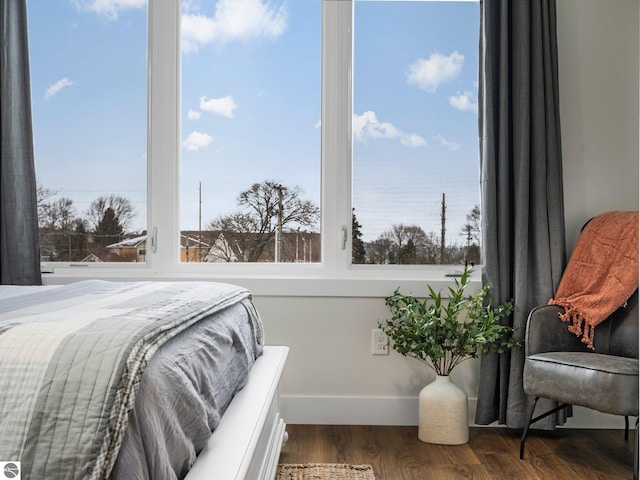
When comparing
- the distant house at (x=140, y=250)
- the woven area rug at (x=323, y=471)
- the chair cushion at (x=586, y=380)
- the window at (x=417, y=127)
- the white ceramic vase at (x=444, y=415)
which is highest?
the window at (x=417, y=127)

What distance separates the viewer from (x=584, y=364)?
8.60 ft

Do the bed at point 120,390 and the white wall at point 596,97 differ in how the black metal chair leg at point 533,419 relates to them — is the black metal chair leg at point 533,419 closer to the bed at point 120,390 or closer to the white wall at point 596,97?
the white wall at point 596,97

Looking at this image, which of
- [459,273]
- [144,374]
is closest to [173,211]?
[459,273]

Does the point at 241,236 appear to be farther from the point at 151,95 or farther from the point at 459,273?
the point at 459,273

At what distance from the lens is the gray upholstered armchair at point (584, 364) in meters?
2.51

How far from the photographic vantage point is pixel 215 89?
11.5ft

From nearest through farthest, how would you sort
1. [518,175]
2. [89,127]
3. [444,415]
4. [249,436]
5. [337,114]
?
[249,436]
[444,415]
[518,175]
[337,114]
[89,127]

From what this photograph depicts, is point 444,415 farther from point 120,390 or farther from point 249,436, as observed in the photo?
point 120,390

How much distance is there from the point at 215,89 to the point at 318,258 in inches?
41.3

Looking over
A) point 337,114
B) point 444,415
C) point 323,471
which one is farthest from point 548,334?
point 337,114

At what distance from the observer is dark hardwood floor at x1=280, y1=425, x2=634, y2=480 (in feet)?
8.71

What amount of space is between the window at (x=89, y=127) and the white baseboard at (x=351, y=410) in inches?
45.2

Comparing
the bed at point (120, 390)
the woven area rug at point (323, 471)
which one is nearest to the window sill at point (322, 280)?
the woven area rug at point (323, 471)

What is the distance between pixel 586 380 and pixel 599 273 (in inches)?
22.6
